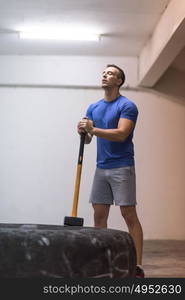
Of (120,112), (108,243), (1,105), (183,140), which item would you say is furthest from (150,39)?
(108,243)

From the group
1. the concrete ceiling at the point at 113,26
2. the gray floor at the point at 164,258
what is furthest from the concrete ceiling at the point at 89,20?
the gray floor at the point at 164,258

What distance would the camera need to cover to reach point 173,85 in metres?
5.77

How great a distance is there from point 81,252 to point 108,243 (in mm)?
112

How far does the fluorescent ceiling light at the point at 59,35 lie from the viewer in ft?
16.0

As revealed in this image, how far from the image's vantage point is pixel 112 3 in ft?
13.4

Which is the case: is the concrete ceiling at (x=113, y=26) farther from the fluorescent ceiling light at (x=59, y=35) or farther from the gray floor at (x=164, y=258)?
the gray floor at (x=164, y=258)

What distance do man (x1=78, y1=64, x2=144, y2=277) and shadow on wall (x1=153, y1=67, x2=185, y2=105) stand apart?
3.11m

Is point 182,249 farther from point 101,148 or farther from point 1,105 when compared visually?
→ point 1,105

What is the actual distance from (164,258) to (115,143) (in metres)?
1.71

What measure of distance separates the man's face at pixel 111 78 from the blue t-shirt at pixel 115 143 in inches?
3.9

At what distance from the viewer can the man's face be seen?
2736 millimetres

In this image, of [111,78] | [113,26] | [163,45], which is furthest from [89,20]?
[111,78]

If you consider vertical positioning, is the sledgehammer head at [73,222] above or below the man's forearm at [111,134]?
below

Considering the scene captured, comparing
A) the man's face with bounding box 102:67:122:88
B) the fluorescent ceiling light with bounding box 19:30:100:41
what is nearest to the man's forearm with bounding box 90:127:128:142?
the man's face with bounding box 102:67:122:88
